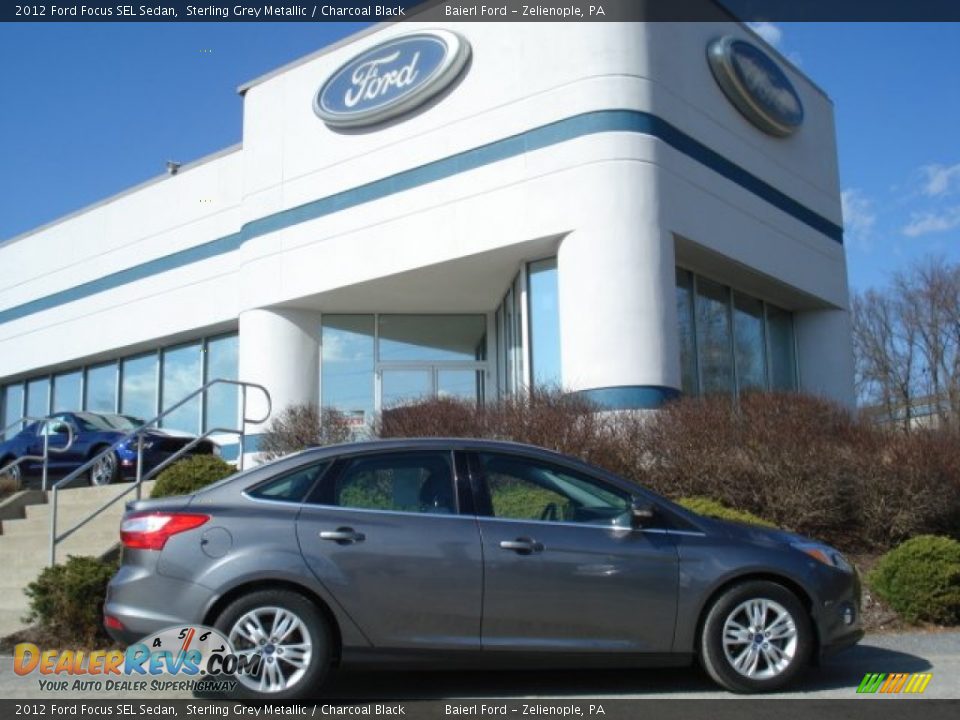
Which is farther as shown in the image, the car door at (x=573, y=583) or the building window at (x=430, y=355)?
the building window at (x=430, y=355)

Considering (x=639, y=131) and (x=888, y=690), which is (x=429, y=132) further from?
(x=888, y=690)

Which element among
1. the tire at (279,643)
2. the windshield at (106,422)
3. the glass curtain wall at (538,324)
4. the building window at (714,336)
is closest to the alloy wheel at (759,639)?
the tire at (279,643)

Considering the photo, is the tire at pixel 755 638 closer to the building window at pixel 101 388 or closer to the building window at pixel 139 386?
the building window at pixel 139 386

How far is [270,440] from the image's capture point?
535 inches

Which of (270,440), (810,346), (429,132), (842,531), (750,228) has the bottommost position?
(842,531)

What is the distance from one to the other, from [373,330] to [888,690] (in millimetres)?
14444

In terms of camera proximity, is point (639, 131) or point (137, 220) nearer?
point (639, 131)

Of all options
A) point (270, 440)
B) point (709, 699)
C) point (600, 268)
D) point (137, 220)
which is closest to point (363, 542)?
point (709, 699)

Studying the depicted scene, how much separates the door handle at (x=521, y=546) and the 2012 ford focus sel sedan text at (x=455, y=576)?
1 centimetres

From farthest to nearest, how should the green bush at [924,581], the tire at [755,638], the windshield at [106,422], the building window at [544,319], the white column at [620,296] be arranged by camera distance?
the windshield at [106,422] < the building window at [544,319] < the white column at [620,296] < the green bush at [924,581] < the tire at [755,638]

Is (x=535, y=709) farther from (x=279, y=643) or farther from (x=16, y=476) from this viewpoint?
(x=16, y=476)

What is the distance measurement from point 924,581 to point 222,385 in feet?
51.3

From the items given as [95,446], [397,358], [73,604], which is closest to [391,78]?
[397,358]

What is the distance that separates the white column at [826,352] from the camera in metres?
20.5
